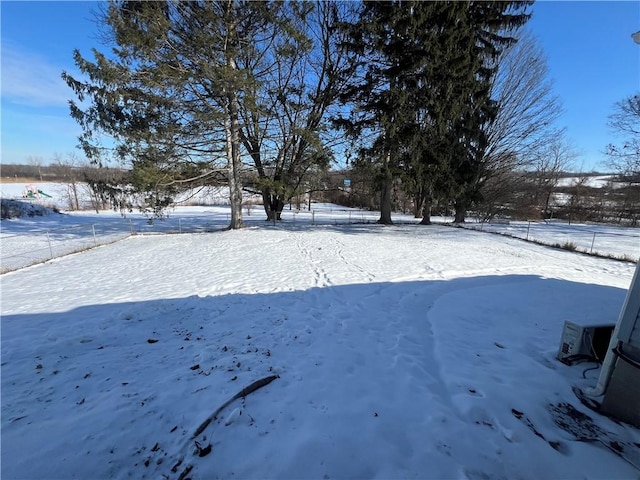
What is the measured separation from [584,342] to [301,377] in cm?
313

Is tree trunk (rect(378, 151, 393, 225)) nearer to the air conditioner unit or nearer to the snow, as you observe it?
the air conditioner unit

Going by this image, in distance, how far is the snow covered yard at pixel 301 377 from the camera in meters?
1.88

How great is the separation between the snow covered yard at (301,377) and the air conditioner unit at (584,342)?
158mm

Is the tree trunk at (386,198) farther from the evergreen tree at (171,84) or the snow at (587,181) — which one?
the snow at (587,181)

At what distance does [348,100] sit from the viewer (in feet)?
47.9

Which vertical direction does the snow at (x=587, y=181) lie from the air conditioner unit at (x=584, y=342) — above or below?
above

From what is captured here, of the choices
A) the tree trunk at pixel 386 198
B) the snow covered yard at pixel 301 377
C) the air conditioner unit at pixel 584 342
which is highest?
the tree trunk at pixel 386 198

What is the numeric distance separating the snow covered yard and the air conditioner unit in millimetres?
158

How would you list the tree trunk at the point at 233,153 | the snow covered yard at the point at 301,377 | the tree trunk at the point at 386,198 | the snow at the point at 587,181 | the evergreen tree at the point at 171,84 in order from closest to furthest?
the snow covered yard at the point at 301,377 < the evergreen tree at the point at 171,84 < the tree trunk at the point at 233,153 < the tree trunk at the point at 386,198 < the snow at the point at 587,181

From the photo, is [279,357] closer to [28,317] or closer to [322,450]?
[322,450]

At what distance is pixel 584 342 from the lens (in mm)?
3014

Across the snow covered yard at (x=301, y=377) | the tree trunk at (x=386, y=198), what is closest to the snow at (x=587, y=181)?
the tree trunk at (x=386, y=198)

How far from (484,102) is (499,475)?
55.0 ft

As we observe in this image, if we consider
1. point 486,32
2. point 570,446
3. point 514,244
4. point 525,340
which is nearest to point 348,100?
point 486,32
